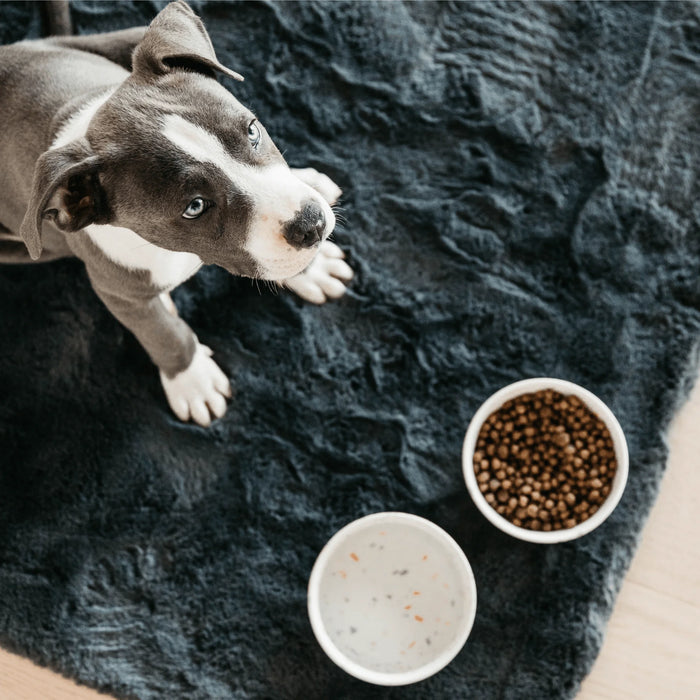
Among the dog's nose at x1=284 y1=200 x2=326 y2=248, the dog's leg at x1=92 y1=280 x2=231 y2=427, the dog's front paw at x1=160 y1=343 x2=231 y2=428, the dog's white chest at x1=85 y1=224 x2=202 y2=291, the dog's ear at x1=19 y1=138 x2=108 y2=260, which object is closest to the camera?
the dog's ear at x1=19 y1=138 x2=108 y2=260

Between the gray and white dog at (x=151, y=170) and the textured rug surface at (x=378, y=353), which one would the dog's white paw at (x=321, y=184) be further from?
the gray and white dog at (x=151, y=170)

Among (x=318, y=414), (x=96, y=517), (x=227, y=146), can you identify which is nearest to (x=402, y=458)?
(x=318, y=414)

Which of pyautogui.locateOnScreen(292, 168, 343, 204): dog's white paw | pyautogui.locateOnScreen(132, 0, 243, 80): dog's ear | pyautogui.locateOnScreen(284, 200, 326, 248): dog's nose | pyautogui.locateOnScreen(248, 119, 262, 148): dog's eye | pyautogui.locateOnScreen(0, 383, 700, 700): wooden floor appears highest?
pyautogui.locateOnScreen(132, 0, 243, 80): dog's ear

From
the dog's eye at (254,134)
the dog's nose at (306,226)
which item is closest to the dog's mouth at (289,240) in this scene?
the dog's nose at (306,226)

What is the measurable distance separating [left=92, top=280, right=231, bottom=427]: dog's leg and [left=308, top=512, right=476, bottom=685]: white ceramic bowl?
414 mm

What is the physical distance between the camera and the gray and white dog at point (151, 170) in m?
1.22

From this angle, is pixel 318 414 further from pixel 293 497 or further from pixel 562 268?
pixel 562 268

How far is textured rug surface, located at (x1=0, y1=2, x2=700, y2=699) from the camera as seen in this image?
5.77 feet

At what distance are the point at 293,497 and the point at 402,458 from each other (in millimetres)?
251

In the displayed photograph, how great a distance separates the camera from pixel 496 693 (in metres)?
1.72

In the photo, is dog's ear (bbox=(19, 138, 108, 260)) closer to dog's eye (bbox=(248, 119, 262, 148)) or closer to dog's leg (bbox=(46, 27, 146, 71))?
dog's eye (bbox=(248, 119, 262, 148))

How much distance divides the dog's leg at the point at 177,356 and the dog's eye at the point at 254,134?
40 cm

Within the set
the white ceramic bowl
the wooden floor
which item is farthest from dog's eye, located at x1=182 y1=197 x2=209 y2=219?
the wooden floor

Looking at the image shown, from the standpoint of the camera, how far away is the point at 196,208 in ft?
4.14
